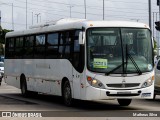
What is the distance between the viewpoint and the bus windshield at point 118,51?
53.5 feet

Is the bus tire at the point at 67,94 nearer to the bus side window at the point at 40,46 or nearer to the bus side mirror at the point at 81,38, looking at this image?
the bus side mirror at the point at 81,38

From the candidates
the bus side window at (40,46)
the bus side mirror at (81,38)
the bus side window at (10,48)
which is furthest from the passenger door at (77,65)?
the bus side window at (10,48)

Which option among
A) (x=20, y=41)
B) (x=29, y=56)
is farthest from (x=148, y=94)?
(x=20, y=41)

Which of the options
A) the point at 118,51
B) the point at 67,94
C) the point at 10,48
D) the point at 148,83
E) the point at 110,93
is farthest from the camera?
the point at 10,48

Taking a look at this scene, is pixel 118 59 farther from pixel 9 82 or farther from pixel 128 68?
pixel 9 82

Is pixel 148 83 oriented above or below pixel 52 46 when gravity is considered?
below

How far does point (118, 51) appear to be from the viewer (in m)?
16.5

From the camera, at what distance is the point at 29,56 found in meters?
22.5

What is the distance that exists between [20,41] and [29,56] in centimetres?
171

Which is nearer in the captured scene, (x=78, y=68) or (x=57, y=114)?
(x=57, y=114)

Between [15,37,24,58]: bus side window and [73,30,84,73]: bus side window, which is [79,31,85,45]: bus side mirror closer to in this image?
[73,30,84,73]: bus side window

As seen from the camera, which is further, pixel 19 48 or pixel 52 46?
pixel 19 48

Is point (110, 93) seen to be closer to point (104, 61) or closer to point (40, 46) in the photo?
point (104, 61)

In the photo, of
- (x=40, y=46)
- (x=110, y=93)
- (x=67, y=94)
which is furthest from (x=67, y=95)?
(x=40, y=46)
